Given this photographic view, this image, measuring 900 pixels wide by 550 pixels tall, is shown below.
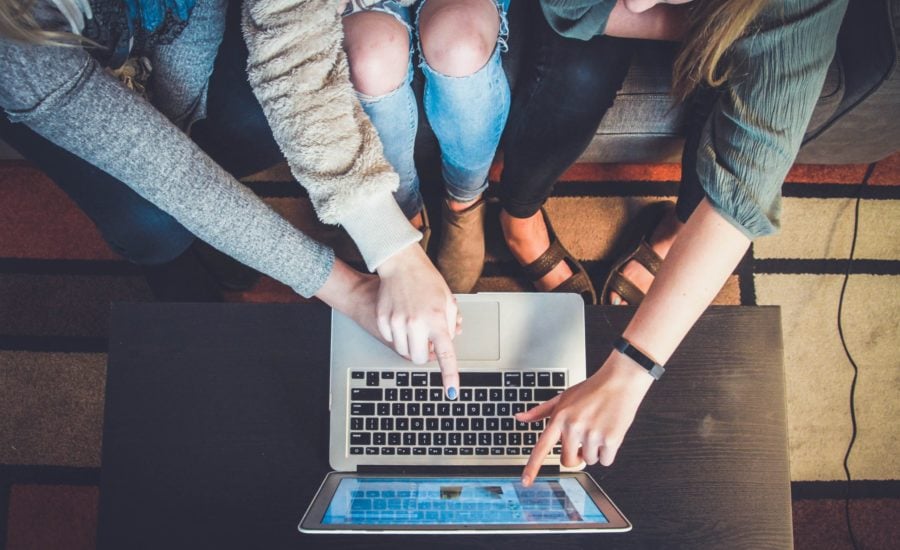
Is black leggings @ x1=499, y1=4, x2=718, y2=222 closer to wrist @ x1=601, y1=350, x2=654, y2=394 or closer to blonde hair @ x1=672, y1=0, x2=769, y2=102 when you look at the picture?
blonde hair @ x1=672, y1=0, x2=769, y2=102

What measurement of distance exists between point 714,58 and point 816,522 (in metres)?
1.05

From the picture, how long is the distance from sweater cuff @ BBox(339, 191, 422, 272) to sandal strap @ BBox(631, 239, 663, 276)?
68 cm

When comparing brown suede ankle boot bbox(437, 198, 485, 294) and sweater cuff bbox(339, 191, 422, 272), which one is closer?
sweater cuff bbox(339, 191, 422, 272)

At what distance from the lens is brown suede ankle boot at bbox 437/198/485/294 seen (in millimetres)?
1175

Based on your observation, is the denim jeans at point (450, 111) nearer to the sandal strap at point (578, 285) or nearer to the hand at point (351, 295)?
the hand at point (351, 295)

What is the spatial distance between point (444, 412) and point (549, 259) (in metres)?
0.59

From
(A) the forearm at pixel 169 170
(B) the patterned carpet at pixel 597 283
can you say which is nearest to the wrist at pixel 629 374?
(A) the forearm at pixel 169 170

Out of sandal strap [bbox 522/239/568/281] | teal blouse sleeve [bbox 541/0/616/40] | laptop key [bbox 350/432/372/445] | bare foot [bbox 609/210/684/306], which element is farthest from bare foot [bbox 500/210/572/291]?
laptop key [bbox 350/432/372/445]

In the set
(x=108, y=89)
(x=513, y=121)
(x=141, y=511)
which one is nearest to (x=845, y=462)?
(x=513, y=121)

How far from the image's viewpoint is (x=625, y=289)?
1.25m

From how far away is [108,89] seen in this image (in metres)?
0.70

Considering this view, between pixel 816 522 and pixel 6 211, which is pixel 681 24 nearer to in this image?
pixel 816 522

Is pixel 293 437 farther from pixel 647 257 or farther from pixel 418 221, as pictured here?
pixel 647 257

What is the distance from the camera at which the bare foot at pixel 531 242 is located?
1.23m
